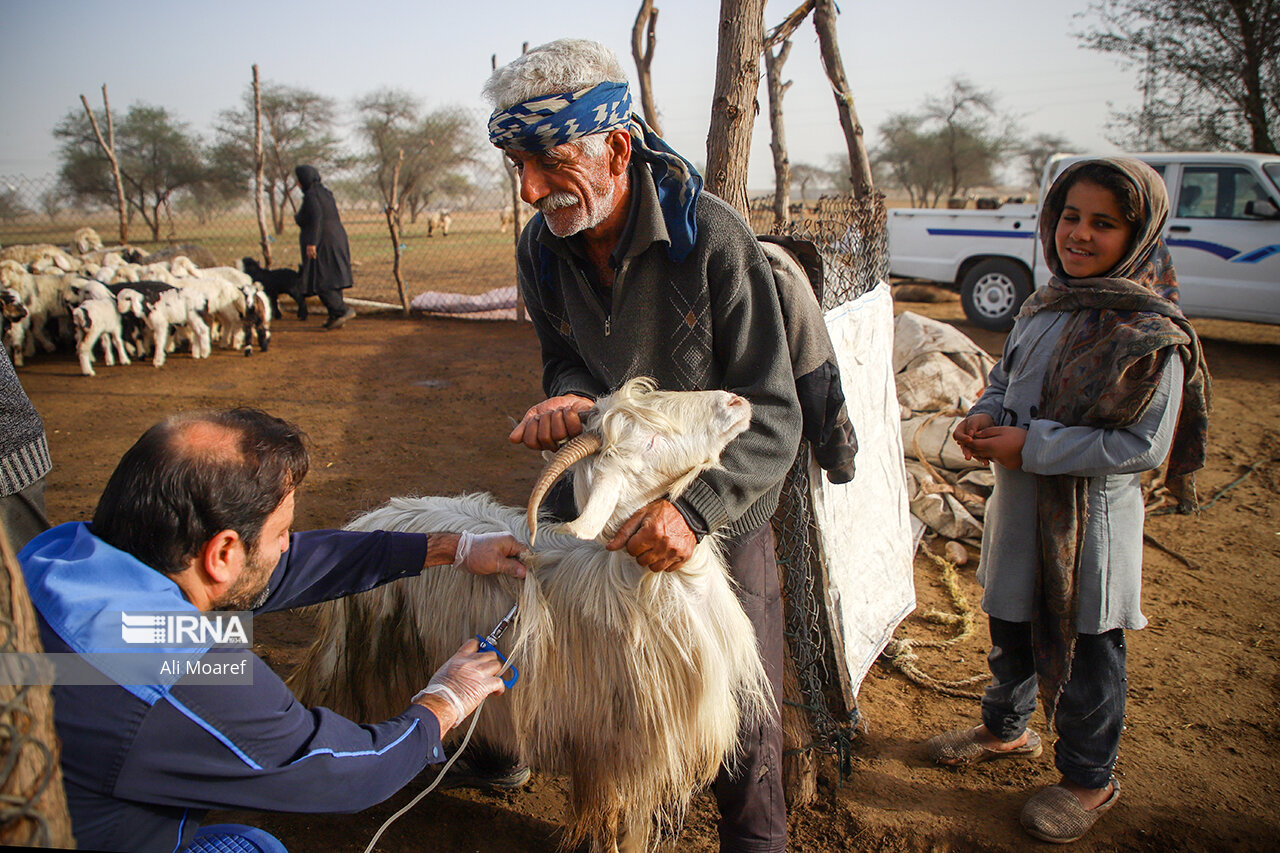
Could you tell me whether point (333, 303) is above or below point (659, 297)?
below

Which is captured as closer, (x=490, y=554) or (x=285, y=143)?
(x=490, y=554)

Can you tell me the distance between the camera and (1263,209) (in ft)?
26.4

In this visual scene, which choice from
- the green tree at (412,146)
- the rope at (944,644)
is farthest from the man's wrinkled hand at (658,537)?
the green tree at (412,146)

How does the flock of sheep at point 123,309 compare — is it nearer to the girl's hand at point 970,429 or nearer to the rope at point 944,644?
the rope at point 944,644

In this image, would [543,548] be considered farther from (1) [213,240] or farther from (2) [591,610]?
(1) [213,240]

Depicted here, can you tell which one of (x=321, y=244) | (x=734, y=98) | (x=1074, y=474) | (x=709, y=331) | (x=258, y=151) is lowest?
(x=1074, y=474)

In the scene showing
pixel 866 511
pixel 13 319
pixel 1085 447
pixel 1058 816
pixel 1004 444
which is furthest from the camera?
pixel 13 319

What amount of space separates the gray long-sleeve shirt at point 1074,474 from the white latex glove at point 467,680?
1.70 metres

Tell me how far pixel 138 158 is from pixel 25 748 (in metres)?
37.1

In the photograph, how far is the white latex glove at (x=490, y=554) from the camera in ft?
7.14

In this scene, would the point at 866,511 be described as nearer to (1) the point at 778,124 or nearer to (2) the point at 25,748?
(2) the point at 25,748

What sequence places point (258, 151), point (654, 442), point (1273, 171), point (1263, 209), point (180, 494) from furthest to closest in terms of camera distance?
point (258, 151) < point (1273, 171) < point (1263, 209) < point (654, 442) < point (180, 494)

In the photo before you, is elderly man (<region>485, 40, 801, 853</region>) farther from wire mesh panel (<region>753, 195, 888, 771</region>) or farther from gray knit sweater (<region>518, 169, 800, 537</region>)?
wire mesh panel (<region>753, 195, 888, 771</region>)

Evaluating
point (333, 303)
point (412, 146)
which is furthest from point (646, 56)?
point (412, 146)
